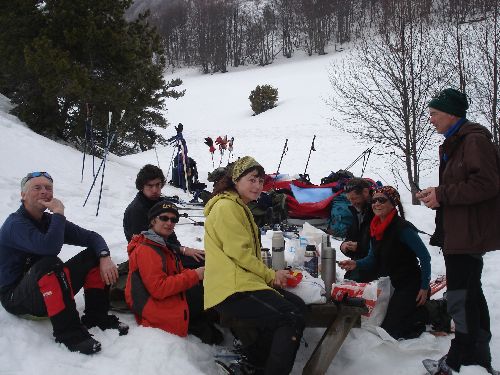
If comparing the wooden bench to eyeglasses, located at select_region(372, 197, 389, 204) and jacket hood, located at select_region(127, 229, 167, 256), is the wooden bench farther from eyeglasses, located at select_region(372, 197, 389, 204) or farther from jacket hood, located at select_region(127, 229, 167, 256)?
eyeglasses, located at select_region(372, 197, 389, 204)

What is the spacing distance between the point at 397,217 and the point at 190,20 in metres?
55.6

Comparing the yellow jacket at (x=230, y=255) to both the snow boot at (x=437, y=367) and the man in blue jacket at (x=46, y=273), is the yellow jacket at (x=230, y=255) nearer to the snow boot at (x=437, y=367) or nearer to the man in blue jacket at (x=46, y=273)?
the man in blue jacket at (x=46, y=273)

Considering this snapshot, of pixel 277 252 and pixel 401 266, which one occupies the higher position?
pixel 277 252

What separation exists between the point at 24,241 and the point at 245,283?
1.50 metres

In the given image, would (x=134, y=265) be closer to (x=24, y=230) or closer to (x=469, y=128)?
(x=24, y=230)

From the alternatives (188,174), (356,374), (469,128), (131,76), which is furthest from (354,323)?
(131,76)

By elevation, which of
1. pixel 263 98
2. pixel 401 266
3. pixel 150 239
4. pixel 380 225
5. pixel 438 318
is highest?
pixel 263 98

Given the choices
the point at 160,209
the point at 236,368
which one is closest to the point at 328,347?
the point at 236,368

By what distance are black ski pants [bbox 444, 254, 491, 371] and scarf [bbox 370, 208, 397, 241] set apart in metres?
0.82

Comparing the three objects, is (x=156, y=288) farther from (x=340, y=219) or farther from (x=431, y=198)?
(x=340, y=219)

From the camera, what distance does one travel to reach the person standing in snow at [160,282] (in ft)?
10.5

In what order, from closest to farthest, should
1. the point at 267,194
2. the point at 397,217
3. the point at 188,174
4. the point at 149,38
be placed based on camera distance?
the point at 397,217 < the point at 267,194 < the point at 188,174 < the point at 149,38

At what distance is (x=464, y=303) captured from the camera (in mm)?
2881

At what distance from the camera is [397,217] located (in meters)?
3.76
